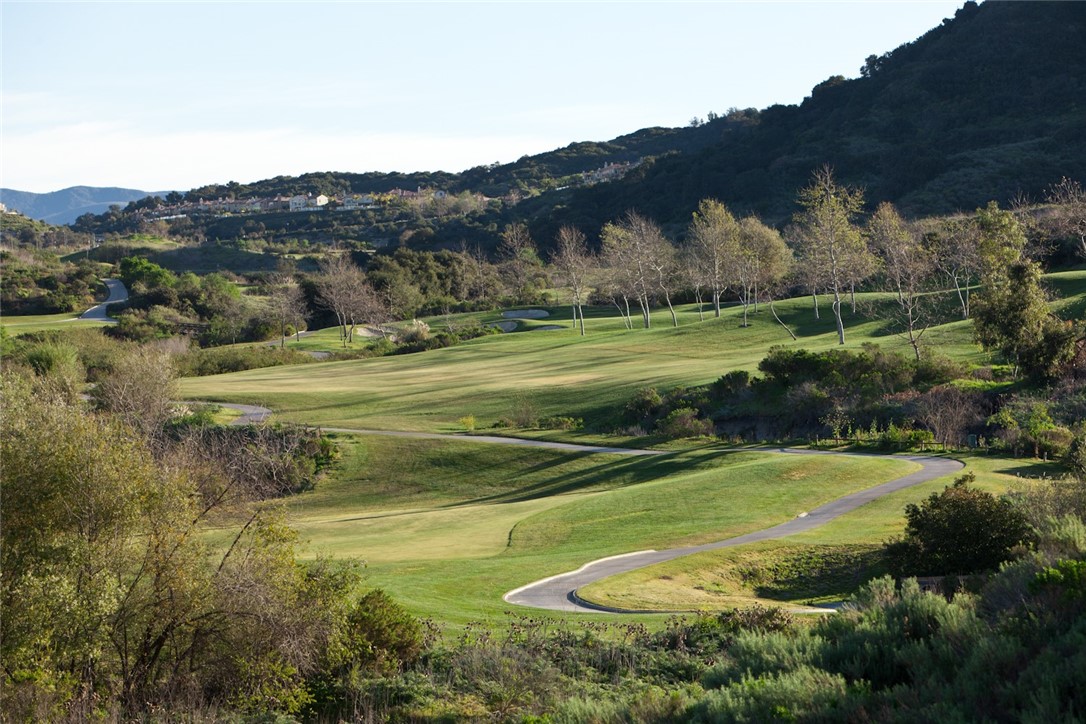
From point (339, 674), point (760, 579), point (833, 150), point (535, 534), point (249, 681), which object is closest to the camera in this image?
point (249, 681)

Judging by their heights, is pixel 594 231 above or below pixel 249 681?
above

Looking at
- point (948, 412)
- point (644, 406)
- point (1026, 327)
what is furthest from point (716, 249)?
point (948, 412)

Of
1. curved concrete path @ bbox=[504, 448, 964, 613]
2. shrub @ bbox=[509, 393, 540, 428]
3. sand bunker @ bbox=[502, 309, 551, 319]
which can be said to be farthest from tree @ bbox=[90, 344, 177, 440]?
sand bunker @ bbox=[502, 309, 551, 319]

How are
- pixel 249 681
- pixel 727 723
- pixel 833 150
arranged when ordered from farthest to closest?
pixel 833 150, pixel 249 681, pixel 727 723

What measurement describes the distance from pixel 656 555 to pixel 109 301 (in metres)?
115

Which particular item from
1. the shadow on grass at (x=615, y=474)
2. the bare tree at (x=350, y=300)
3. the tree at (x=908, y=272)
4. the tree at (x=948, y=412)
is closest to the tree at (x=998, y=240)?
the tree at (x=908, y=272)

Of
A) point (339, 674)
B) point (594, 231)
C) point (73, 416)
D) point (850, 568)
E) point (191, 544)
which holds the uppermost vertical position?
point (594, 231)

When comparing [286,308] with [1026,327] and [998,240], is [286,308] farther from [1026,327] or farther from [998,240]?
[1026,327]

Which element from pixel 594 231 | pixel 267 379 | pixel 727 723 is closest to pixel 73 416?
pixel 727 723

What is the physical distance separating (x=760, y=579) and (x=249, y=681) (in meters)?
11.4

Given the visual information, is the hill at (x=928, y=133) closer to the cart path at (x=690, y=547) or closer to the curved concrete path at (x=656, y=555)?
the cart path at (x=690, y=547)

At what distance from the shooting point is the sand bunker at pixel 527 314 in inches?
4090

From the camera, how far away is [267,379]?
7031cm

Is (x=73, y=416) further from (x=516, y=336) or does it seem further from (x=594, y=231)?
(x=594, y=231)
